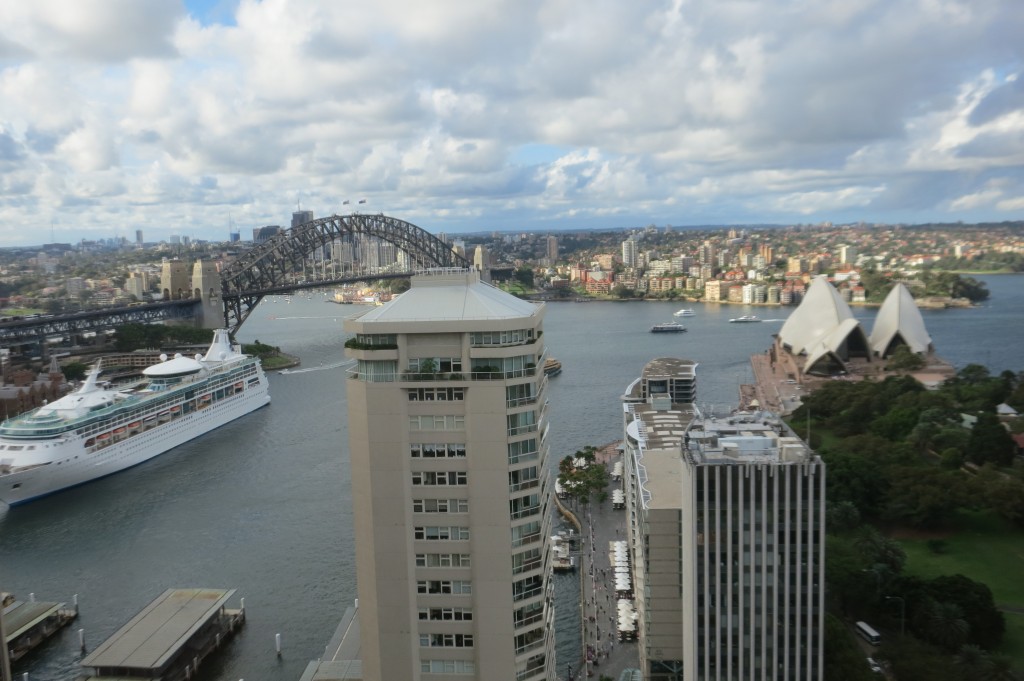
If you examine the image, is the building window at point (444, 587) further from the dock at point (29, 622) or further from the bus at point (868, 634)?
the dock at point (29, 622)

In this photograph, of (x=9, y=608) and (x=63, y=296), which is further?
(x=63, y=296)

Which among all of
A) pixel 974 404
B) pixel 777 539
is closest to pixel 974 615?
pixel 777 539

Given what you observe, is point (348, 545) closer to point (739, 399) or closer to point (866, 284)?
point (739, 399)

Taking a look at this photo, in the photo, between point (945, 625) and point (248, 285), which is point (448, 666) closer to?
point (945, 625)

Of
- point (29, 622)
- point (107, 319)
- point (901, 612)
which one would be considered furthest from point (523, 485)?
point (107, 319)

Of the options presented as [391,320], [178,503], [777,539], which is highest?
[391,320]

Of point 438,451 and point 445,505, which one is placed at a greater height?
point 438,451

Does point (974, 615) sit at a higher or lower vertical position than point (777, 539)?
lower

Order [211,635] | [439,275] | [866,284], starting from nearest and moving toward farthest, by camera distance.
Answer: [439,275] → [211,635] → [866,284]
